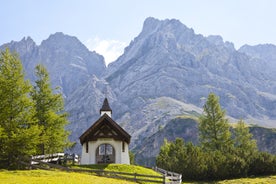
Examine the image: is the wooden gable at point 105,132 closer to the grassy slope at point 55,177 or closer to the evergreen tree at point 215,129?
the grassy slope at point 55,177

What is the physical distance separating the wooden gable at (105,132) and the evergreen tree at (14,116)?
9.74 m

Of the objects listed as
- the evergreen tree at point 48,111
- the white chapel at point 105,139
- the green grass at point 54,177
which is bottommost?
the green grass at point 54,177

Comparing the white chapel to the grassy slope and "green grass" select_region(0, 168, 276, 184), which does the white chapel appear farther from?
"green grass" select_region(0, 168, 276, 184)

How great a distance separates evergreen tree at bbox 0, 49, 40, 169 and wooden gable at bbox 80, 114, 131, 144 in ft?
31.9

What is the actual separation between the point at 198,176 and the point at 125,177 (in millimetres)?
28669

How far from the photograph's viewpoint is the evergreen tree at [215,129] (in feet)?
214

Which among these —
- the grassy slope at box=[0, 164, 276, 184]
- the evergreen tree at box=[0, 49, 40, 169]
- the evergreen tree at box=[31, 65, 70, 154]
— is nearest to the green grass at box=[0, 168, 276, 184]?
the grassy slope at box=[0, 164, 276, 184]

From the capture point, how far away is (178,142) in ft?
240

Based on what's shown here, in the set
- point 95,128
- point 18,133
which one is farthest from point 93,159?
point 18,133

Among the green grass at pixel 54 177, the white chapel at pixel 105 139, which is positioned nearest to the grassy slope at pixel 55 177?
the green grass at pixel 54 177

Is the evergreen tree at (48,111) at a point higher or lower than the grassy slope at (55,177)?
higher

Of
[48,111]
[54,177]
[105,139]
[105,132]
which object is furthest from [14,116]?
[105,139]

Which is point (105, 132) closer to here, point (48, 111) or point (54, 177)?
point (48, 111)

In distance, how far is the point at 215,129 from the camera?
2574 inches
